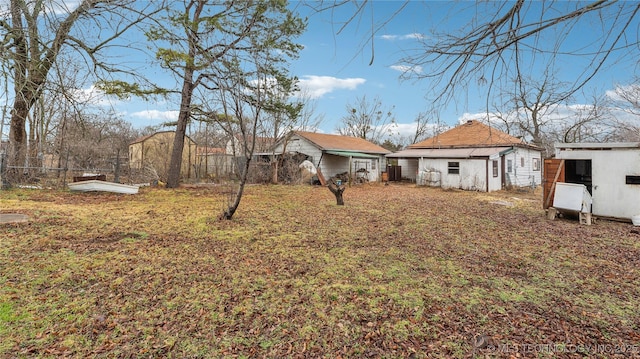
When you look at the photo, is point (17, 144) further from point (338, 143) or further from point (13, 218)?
point (338, 143)

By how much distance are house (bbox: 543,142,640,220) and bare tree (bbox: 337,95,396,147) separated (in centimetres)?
2175

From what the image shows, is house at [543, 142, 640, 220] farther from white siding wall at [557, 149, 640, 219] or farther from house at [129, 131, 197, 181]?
house at [129, 131, 197, 181]

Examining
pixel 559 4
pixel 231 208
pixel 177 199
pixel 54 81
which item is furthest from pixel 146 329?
pixel 177 199

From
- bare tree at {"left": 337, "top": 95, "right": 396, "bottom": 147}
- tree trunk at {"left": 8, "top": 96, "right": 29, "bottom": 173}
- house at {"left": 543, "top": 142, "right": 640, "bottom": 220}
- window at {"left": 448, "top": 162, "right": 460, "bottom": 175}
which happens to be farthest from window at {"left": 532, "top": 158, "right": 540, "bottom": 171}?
tree trunk at {"left": 8, "top": 96, "right": 29, "bottom": 173}

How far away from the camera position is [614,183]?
7.09 metres

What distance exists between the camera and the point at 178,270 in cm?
362

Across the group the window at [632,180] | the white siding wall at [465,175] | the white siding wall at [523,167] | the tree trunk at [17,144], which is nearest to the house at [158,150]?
the tree trunk at [17,144]

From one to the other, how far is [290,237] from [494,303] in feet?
11.0

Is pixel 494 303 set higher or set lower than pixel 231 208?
lower

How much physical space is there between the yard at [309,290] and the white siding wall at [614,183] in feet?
4.57

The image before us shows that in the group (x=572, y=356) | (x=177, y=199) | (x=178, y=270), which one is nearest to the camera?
(x=572, y=356)

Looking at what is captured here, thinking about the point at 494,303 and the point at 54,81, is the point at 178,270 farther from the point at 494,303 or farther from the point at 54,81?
the point at 494,303

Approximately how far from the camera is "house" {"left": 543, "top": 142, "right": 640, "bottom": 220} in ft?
22.4

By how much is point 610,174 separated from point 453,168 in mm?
9213
